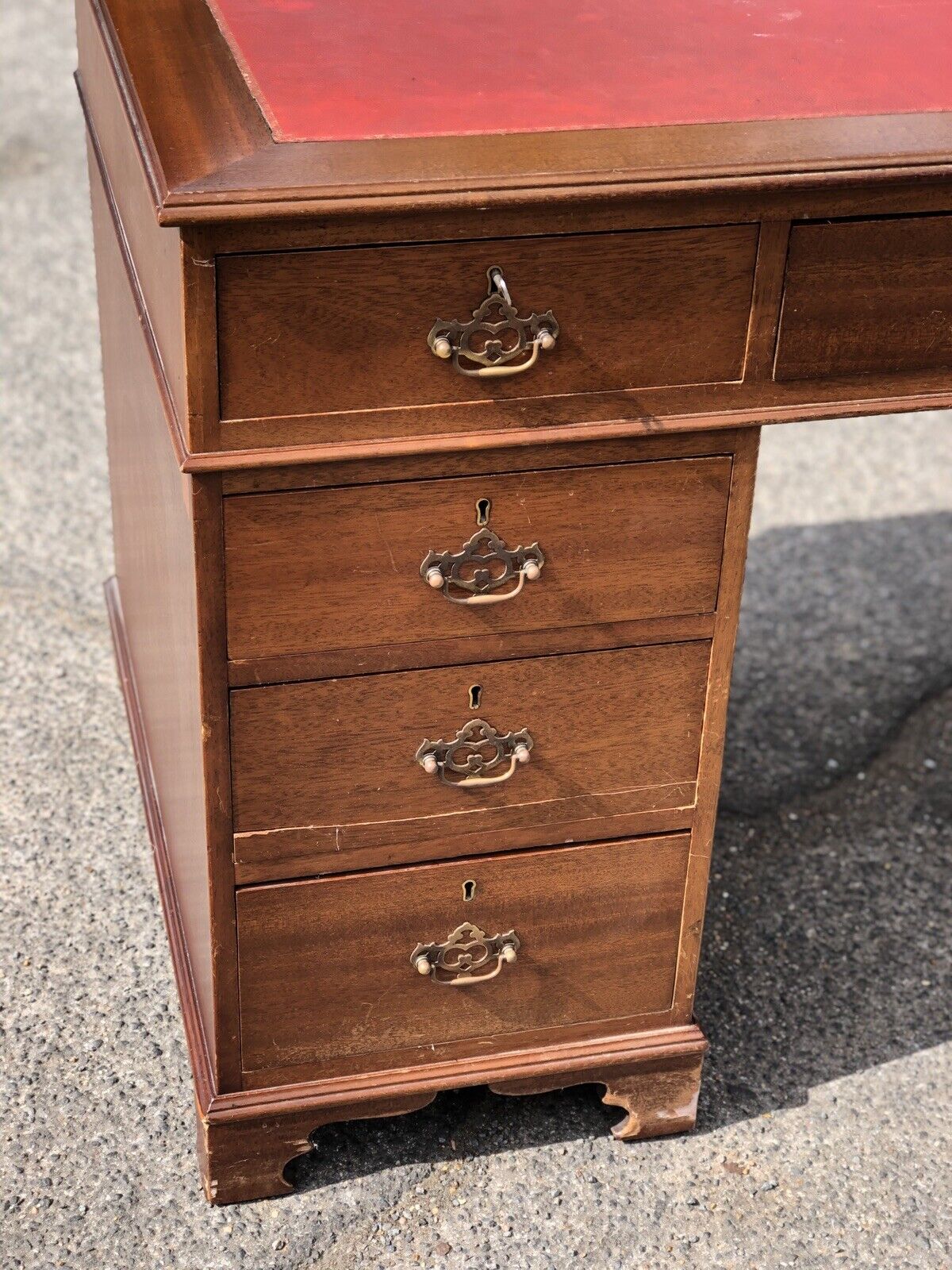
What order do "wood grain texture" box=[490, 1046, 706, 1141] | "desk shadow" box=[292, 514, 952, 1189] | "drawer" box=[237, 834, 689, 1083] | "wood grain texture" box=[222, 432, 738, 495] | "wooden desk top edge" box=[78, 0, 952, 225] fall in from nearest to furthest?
"wooden desk top edge" box=[78, 0, 952, 225], "wood grain texture" box=[222, 432, 738, 495], "drawer" box=[237, 834, 689, 1083], "wood grain texture" box=[490, 1046, 706, 1141], "desk shadow" box=[292, 514, 952, 1189]

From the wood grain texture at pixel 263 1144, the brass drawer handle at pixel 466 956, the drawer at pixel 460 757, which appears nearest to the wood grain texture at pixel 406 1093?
the wood grain texture at pixel 263 1144

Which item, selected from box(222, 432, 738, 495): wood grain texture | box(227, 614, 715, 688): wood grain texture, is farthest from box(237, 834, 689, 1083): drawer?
box(222, 432, 738, 495): wood grain texture

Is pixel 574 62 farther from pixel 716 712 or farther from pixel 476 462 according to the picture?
pixel 716 712

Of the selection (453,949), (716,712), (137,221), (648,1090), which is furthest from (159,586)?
(648,1090)

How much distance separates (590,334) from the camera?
1.40 meters

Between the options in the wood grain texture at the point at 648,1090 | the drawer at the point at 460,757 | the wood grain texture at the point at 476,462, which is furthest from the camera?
the wood grain texture at the point at 648,1090

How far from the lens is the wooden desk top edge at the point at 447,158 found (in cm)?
126

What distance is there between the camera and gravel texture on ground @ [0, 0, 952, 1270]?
5.70ft

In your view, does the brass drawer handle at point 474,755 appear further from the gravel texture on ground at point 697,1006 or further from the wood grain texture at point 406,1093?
the gravel texture on ground at point 697,1006

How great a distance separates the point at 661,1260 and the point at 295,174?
1.15 metres

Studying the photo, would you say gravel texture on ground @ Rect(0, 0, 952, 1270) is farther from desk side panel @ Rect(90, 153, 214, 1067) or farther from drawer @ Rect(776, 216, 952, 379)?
drawer @ Rect(776, 216, 952, 379)

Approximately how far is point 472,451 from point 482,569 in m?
0.12

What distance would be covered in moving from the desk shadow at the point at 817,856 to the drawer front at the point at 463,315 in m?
0.89

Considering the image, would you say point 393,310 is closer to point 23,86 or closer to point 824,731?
point 824,731
